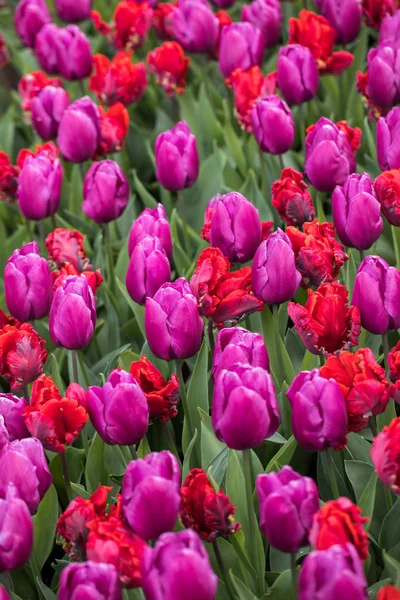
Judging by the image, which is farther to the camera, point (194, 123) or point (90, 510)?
point (194, 123)

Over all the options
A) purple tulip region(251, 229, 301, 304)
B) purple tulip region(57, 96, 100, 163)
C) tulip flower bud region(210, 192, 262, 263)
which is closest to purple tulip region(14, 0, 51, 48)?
purple tulip region(57, 96, 100, 163)

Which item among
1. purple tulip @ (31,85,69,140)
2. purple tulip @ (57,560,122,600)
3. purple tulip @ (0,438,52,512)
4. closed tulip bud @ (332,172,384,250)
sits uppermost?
closed tulip bud @ (332,172,384,250)

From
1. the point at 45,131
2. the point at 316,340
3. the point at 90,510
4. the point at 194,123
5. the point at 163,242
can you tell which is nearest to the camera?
the point at 90,510

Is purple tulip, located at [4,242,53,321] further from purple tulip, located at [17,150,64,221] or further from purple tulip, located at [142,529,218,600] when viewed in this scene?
purple tulip, located at [142,529,218,600]

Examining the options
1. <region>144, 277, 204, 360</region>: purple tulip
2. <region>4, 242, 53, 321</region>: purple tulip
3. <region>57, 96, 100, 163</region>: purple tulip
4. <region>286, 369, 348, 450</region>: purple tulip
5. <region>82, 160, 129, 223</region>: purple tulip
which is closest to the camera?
<region>286, 369, 348, 450</region>: purple tulip

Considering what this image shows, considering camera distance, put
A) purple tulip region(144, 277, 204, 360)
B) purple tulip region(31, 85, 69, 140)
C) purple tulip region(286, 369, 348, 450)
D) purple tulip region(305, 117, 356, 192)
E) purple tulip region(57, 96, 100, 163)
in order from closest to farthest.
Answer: purple tulip region(286, 369, 348, 450), purple tulip region(144, 277, 204, 360), purple tulip region(305, 117, 356, 192), purple tulip region(57, 96, 100, 163), purple tulip region(31, 85, 69, 140)

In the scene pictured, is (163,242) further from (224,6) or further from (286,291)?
(224,6)

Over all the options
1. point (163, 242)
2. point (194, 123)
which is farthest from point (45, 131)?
point (163, 242)

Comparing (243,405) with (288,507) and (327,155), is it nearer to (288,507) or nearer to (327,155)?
(288,507)

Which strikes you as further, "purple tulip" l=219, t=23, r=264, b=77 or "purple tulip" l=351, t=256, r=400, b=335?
"purple tulip" l=219, t=23, r=264, b=77

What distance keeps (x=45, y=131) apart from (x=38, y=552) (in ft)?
3.85

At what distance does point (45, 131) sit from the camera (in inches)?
89.8

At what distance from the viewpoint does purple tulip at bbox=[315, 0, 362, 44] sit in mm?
2299

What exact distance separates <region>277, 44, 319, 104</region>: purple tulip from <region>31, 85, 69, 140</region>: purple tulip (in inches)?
21.4
